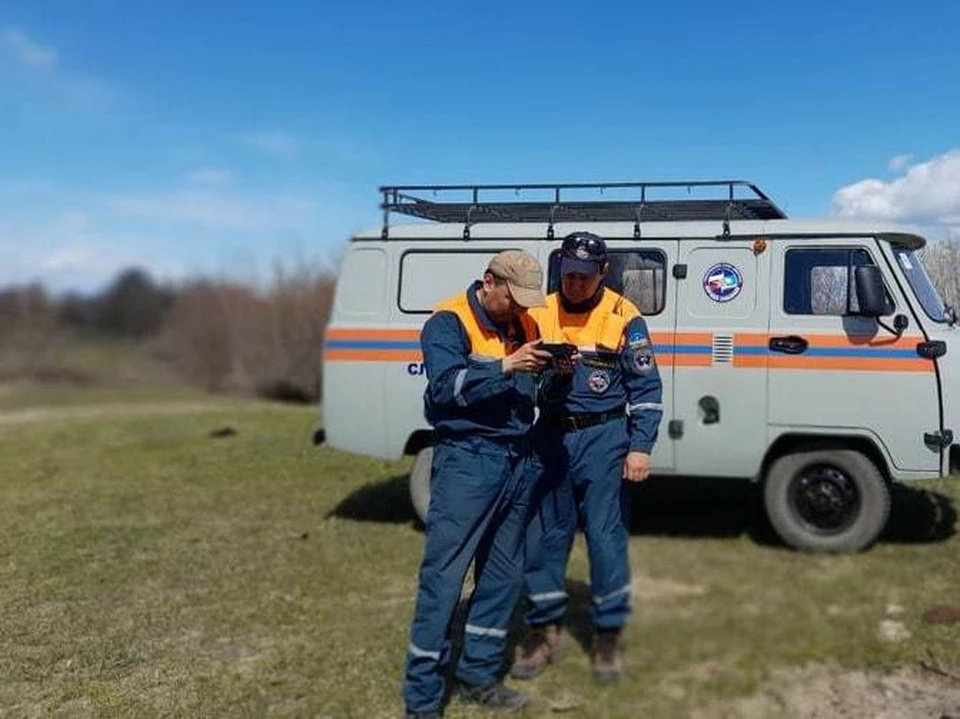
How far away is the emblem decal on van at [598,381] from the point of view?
4094mm

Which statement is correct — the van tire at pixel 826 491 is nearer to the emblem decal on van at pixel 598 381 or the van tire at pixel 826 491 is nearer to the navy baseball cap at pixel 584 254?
the emblem decal on van at pixel 598 381

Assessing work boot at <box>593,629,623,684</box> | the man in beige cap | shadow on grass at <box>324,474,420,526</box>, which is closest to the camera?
work boot at <box>593,629,623,684</box>

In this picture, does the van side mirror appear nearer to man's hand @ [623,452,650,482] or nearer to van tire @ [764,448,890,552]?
van tire @ [764,448,890,552]

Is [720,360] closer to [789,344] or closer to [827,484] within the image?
[789,344]

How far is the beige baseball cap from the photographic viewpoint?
3443 mm

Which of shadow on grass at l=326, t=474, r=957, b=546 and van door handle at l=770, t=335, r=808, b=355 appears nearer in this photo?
shadow on grass at l=326, t=474, r=957, b=546

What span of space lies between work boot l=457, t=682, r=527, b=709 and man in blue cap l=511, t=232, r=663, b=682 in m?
0.10

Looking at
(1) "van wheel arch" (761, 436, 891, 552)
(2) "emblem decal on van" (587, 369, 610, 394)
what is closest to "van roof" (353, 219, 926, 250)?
(1) "van wheel arch" (761, 436, 891, 552)

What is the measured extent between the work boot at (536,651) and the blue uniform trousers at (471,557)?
92 mm

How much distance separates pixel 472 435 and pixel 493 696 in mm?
1172

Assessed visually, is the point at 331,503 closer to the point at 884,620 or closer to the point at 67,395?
the point at 884,620

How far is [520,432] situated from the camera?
143 inches

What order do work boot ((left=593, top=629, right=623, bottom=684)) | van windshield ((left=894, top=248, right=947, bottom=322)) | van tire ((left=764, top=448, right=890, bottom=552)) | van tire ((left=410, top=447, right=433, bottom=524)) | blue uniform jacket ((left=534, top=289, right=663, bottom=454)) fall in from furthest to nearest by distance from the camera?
van tire ((left=410, top=447, right=433, bottom=524)) < van windshield ((left=894, top=248, right=947, bottom=322)) < van tire ((left=764, top=448, right=890, bottom=552)) < blue uniform jacket ((left=534, top=289, right=663, bottom=454)) < work boot ((left=593, top=629, right=623, bottom=684))

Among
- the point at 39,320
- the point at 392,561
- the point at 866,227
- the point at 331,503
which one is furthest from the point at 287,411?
the point at 39,320
